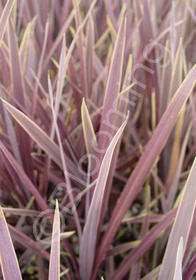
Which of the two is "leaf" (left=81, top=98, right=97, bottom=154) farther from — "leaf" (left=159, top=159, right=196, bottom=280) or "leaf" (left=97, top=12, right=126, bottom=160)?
"leaf" (left=159, top=159, right=196, bottom=280)

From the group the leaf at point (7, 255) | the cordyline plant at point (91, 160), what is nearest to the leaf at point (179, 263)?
the cordyline plant at point (91, 160)

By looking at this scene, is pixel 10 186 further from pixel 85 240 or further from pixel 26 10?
pixel 26 10

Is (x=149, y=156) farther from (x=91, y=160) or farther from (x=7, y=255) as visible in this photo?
(x=7, y=255)

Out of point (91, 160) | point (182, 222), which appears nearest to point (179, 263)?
point (182, 222)

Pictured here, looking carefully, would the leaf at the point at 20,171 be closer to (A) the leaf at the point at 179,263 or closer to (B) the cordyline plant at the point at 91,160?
(B) the cordyline plant at the point at 91,160

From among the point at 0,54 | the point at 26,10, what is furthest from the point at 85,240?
the point at 26,10

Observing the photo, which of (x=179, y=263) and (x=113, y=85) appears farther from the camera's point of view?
(x=113, y=85)
